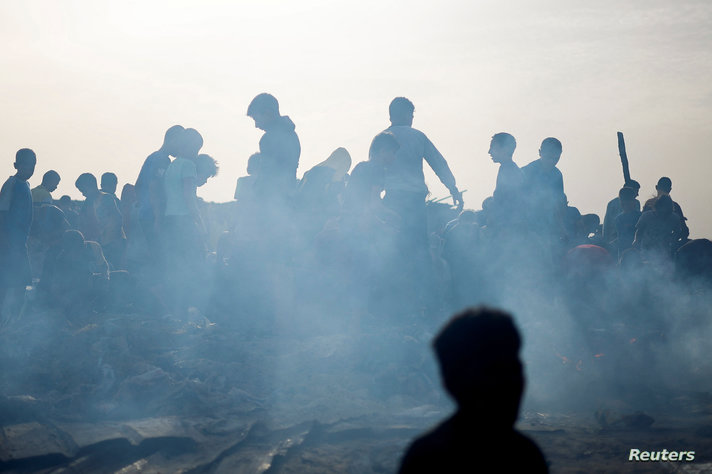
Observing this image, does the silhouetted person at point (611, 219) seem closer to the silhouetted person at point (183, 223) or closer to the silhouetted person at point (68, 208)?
the silhouetted person at point (183, 223)

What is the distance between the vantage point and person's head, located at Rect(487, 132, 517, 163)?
798 centimetres

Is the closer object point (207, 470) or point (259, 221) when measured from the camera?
point (207, 470)

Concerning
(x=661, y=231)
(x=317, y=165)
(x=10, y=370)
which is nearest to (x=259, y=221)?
(x=317, y=165)

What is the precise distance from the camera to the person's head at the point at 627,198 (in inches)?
395

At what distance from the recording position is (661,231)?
900 cm

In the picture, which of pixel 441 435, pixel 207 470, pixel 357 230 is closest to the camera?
pixel 441 435

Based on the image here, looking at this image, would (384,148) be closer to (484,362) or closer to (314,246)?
(314,246)

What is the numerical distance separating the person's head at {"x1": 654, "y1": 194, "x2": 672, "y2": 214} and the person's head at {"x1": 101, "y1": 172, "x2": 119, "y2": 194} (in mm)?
7844

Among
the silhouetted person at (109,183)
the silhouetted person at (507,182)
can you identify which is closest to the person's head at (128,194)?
the silhouetted person at (109,183)

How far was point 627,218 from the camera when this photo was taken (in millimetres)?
10062

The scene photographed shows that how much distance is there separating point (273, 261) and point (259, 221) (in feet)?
1.69

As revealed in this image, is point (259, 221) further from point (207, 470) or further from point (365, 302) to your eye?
point (207, 470)

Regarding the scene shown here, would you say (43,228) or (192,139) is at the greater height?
(192,139)

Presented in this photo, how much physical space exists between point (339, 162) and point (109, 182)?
138 inches
